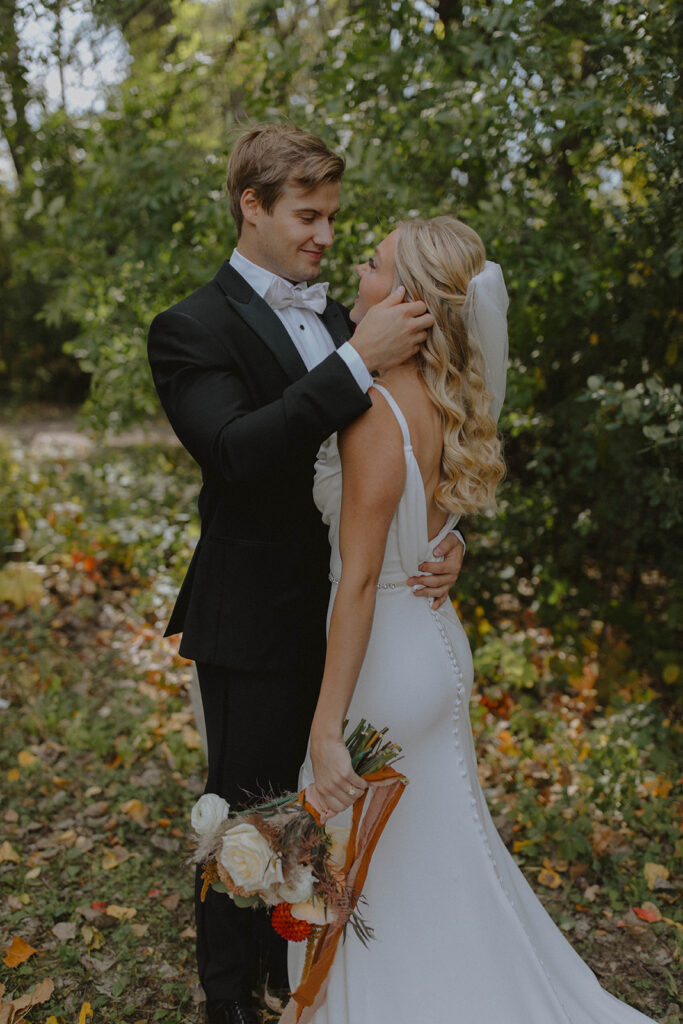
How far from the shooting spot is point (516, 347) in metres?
4.38

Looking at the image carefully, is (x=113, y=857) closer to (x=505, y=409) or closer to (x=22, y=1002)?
(x=22, y=1002)

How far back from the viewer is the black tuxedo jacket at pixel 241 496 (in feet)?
7.22

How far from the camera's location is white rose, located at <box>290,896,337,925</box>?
78.8 inches

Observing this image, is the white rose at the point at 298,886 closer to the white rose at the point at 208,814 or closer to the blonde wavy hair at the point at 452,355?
the white rose at the point at 208,814

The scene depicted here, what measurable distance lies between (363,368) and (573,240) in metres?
2.18

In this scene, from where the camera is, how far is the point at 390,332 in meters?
2.07

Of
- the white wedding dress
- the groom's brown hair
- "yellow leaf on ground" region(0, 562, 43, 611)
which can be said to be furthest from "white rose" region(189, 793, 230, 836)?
"yellow leaf on ground" region(0, 562, 43, 611)

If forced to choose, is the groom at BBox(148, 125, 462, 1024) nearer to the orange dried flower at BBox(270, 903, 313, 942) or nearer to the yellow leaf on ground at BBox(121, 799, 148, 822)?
the orange dried flower at BBox(270, 903, 313, 942)

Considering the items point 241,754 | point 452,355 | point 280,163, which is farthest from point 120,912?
point 280,163

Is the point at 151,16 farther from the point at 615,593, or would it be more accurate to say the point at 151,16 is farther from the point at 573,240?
the point at 615,593

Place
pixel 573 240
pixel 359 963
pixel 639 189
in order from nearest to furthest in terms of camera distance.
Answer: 1. pixel 359 963
2. pixel 573 240
3. pixel 639 189

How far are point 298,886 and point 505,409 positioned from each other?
2.82m

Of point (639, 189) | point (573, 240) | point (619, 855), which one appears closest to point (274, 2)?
point (573, 240)

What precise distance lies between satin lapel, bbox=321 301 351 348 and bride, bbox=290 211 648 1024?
0.32 meters
